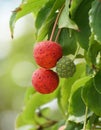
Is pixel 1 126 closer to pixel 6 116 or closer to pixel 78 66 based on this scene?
pixel 6 116

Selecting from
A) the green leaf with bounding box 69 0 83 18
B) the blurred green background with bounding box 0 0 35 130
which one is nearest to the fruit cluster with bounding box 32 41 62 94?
the green leaf with bounding box 69 0 83 18

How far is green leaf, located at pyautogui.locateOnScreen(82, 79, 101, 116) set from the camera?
5.21 feet

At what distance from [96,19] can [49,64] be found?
0.20 metres

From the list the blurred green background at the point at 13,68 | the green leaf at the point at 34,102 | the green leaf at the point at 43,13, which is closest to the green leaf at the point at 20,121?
the green leaf at the point at 34,102

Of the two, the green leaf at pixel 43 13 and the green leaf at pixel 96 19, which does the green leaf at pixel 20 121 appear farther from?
the green leaf at pixel 96 19

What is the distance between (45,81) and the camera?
158 centimetres

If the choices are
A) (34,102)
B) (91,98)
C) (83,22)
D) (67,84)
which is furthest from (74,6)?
(34,102)

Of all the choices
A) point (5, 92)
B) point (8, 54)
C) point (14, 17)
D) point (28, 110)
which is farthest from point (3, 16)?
point (14, 17)

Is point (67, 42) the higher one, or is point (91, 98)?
point (67, 42)

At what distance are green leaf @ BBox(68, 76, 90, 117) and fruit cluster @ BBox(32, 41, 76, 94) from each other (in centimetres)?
11

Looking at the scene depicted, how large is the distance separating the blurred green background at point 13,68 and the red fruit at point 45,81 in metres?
5.77

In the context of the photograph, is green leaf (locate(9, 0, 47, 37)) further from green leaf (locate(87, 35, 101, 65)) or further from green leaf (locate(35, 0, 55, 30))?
green leaf (locate(87, 35, 101, 65))

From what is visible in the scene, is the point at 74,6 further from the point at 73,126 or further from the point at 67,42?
the point at 73,126

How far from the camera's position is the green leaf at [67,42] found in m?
1.60
